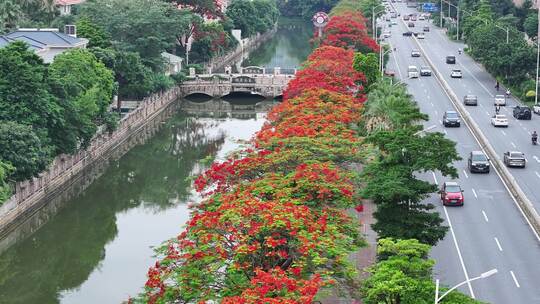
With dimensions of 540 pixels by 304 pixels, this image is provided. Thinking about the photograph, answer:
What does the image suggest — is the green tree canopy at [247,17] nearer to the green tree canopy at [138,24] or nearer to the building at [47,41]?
the green tree canopy at [138,24]

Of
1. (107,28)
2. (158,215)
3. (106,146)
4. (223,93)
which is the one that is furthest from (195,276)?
(223,93)

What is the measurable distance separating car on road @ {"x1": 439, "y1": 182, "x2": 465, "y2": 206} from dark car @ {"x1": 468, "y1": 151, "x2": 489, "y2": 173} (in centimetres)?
860

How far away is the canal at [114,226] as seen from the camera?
62750 mm

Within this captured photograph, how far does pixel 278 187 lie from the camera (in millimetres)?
51719

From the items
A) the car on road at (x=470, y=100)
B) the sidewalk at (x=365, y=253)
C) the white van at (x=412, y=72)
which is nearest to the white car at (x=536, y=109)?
the car on road at (x=470, y=100)

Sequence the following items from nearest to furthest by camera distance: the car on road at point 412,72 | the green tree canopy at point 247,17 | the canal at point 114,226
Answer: the canal at point 114,226
the car on road at point 412,72
the green tree canopy at point 247,17

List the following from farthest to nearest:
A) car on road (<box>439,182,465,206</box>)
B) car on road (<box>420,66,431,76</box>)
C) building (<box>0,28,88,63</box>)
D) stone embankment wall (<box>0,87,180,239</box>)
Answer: car on road (<box>420,66,431,76</box>)
building (<box>0,28,88,63</box>)
stone embankment wall (<box>0,87,180,239</box>)
car on road (<box>439,182,465,206</box>)

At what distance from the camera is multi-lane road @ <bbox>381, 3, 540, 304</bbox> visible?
53.0 metres

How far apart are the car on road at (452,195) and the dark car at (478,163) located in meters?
8.60

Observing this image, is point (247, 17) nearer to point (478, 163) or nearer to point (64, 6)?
point (64, 6)

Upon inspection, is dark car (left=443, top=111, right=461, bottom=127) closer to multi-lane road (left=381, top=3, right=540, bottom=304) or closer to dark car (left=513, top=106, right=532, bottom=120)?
multi-lane road (left=381, top=3, right=540, bottom=304)

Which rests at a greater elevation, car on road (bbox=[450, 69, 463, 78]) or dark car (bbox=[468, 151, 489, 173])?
car on road (bbox=[450, 69, 463, 78])

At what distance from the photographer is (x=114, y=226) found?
7600 cm

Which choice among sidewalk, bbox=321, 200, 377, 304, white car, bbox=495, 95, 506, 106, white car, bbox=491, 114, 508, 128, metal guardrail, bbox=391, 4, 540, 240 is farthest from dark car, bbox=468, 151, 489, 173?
white car, bbox=495, 95, 506, 106
